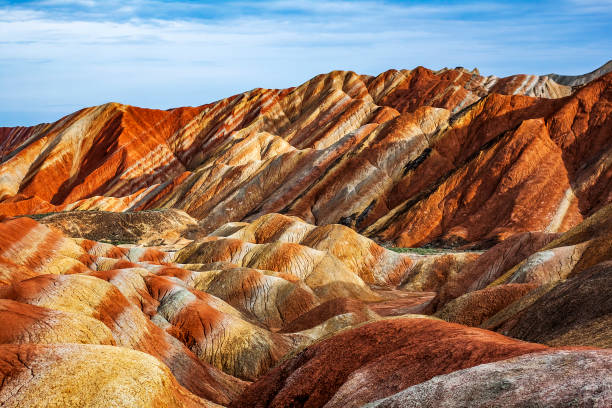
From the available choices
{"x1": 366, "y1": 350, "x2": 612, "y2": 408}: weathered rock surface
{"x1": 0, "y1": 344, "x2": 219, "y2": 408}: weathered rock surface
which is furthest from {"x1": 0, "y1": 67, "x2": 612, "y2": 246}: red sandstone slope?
{"x1": 366, "y1": 350, "x2": 612, "y2": 408}: weathered rock surface

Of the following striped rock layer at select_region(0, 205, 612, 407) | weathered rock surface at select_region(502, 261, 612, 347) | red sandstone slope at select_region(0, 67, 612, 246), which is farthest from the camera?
red sandstone slope at select_region(0, 67, 612, 246)

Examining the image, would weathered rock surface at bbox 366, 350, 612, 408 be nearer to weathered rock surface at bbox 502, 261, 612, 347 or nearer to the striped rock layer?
the striped rock layer

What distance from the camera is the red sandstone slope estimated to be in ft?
246

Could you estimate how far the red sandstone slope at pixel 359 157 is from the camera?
7500 centimetres

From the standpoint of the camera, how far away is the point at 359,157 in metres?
90.8

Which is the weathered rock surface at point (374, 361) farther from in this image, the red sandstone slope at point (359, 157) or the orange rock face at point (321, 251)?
the red sandstone slope at point (359, 157)

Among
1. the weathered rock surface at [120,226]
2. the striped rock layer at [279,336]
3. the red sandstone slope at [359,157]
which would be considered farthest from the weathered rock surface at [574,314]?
the weathered rock surface at [120,226]

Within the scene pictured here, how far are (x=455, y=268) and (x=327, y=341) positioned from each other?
39042 millimetres

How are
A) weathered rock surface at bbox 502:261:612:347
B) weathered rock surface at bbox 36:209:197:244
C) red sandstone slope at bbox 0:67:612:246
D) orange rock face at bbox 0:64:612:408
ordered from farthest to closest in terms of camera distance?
weathered rock surface at bbox 36:209:197:244 < red sandstone slope at bbox 0:67:612:246 < weathered rock surface at bbox 502:261:612:347 < orange rock face at bbox 0:64:612:408

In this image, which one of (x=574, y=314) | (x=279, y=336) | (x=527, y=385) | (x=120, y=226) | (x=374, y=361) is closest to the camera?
(x=527, y=385)

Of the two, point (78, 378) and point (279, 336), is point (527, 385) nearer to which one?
point (78, 378)

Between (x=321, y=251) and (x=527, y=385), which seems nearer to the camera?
(x=527, y=385)

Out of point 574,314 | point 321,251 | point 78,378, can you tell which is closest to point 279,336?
point 574,314

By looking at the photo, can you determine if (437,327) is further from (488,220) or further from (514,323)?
(488,220)
